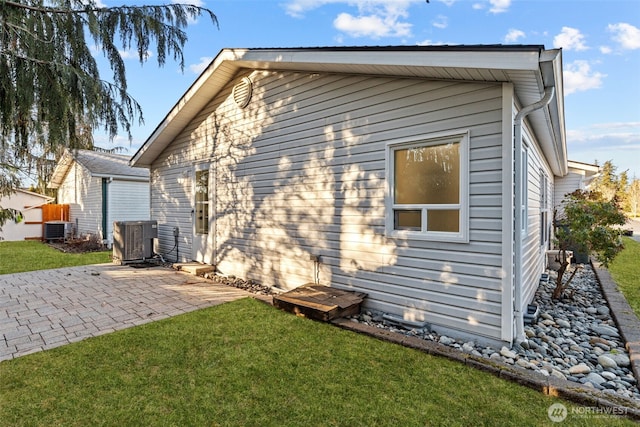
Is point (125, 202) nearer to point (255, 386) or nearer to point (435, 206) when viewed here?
point (255, 386)

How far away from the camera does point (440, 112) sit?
3.67 meters

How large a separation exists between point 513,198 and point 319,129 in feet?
9.28

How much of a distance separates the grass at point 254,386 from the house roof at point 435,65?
2.79 meters

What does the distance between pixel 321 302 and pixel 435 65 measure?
3.06 metres

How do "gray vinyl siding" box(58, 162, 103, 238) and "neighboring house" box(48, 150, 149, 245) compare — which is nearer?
"neighboring house" box(48, 150, 149, 245)

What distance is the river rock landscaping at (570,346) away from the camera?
2.86 metres

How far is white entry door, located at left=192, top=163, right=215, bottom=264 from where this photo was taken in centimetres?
723

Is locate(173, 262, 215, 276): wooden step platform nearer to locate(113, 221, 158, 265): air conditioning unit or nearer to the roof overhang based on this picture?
locate(113, 221, 158, 265): air conditioning unit

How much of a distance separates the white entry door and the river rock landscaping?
4.30 m

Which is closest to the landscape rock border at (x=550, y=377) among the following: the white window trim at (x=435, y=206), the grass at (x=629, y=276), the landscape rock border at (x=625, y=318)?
the landscape rock border at (x=625, y=318)

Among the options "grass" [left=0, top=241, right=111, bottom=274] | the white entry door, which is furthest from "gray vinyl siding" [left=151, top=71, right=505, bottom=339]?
"grass" [left=0, top=241, right=111, bottom=274]

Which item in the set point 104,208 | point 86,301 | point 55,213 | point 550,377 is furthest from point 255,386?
point 55,213

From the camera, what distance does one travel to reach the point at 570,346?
3.53 m

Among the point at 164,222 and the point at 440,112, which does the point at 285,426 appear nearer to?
the point at 440,112
